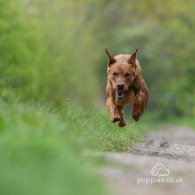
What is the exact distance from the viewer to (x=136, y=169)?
7520 millimetres

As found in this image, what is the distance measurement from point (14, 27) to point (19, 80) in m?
1.37

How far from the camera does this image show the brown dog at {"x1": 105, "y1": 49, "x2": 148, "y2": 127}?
11.2 metres

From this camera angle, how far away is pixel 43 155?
708cm

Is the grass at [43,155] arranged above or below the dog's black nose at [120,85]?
below

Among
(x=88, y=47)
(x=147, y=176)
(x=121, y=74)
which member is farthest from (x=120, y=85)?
(x=88, y=47)

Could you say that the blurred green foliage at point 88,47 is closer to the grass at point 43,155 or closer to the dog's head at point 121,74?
the dog's head at point 121,74

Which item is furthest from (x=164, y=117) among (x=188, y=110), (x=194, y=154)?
(x=194, y=154)

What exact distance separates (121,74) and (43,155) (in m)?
4.37

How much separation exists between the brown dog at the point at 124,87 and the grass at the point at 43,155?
1.73 meters

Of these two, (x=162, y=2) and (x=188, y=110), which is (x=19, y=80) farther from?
(x=162, y=2)

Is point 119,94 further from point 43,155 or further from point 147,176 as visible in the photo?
point 43,155

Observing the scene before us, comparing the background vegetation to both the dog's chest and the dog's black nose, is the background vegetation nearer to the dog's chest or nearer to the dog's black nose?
the dog's chest

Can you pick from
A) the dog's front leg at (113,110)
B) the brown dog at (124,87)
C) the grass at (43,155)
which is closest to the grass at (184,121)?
the brown dog at (124,87)

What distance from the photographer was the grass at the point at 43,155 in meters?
6.26
